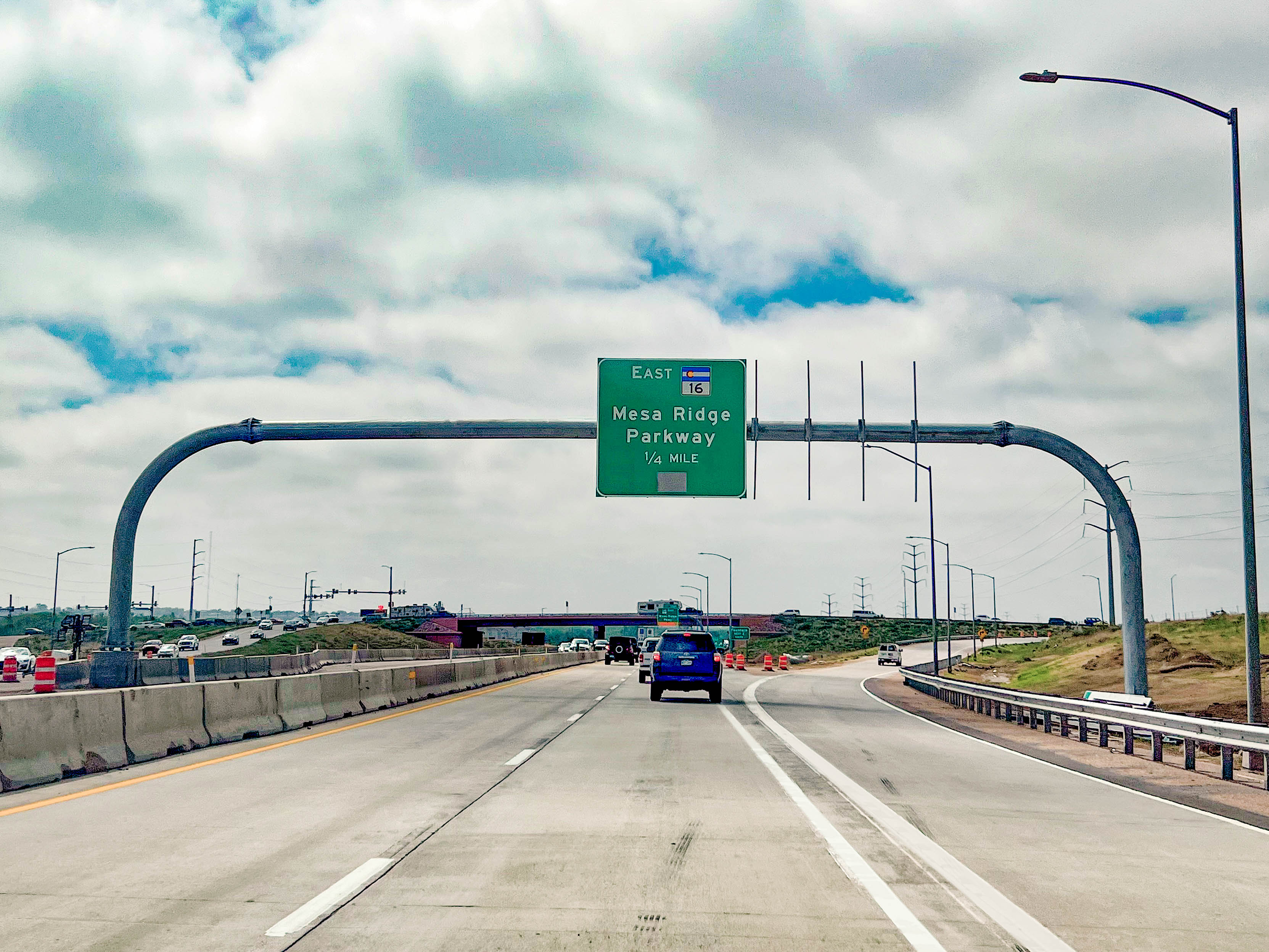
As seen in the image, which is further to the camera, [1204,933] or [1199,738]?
[1199,738]

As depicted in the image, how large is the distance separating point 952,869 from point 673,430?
74.8ft

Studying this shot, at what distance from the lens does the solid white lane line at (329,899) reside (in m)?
6.44

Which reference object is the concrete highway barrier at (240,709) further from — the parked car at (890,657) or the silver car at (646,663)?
the parked car at (890,657)

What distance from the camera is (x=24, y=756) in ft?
40.5

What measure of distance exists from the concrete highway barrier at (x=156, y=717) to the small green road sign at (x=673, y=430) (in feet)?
26.6

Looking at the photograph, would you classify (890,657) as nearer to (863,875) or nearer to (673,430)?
(673,430)

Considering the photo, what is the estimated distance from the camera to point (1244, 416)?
1919 cm

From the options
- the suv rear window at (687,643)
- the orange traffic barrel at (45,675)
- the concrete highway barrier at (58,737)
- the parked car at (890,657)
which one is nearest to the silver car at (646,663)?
the suv rear window at (687,643)

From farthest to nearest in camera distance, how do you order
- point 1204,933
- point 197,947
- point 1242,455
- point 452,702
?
point 452,702 → point 1242,455 → point 1204,933 → point 197,947

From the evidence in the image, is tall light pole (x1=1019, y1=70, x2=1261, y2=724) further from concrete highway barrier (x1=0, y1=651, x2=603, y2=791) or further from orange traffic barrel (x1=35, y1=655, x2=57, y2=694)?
→ orange traffic barrel (x1=35, y1=655, x2=57, y2=694)

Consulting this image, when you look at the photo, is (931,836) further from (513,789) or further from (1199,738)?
(1199,738)

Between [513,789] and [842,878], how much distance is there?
555 cm

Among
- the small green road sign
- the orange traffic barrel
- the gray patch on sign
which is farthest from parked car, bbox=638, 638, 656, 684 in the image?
the orange traffic barrel

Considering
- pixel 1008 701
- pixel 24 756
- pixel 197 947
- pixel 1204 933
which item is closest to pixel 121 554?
pixel 24 756
